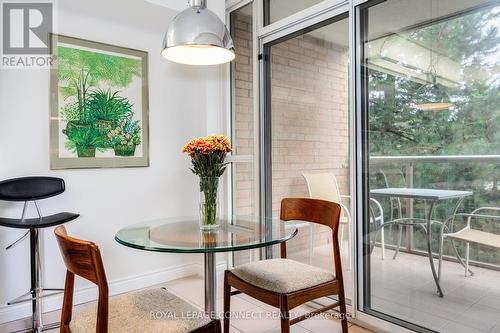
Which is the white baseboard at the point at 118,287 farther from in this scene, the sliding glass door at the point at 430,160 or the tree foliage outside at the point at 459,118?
the tree foliage outside at the point at 459,118

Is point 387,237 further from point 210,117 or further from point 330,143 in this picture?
point 210,117

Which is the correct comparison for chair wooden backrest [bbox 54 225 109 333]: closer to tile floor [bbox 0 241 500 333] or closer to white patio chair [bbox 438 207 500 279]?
Answer: tile floor [bbox 0 241 500 333]

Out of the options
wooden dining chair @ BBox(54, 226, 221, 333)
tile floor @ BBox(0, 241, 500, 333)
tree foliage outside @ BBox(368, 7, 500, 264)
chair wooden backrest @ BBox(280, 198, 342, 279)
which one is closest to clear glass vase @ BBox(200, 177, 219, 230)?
wooden dining chair @ BBox(54, 226, 221, 333)

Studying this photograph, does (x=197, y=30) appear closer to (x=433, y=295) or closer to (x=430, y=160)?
(x=430, y=160)

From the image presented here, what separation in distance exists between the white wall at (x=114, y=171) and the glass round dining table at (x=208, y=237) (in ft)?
3.41

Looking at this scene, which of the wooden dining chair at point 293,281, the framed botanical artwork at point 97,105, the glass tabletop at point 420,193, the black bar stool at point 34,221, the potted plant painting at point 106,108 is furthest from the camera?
the potted plant painting at point 106,108

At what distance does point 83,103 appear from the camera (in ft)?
9.30

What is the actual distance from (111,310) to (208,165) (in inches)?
31.9

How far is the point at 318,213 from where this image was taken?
2.16 meters

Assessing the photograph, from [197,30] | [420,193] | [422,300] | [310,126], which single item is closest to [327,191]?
[310,126]

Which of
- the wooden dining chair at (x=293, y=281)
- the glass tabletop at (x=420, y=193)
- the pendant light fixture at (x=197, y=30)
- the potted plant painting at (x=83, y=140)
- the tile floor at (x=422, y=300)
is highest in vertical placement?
the pendant light fixture at (x=197, y=30)

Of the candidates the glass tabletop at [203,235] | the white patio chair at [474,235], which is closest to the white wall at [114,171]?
the glass tabletop at [203,235]

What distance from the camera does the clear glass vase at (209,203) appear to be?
74.8 inches

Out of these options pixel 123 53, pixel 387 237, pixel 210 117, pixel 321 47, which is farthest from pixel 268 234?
Result: pixel 123 53
